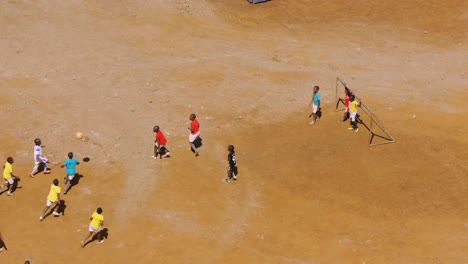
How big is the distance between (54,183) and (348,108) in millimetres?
11341

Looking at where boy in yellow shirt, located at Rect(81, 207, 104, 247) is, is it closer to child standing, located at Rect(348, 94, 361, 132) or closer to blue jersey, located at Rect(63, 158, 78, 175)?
blue jersey, located at Rect(63, 158, 78, 175)

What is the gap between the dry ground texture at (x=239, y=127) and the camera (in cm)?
1872

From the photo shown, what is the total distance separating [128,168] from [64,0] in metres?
16.2

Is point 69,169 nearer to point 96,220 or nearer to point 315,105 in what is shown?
point 96,220

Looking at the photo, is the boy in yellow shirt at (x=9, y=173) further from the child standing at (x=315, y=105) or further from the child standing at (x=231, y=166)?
the child standing at (x=315, y=105)

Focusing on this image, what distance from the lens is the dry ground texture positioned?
61.4 feet

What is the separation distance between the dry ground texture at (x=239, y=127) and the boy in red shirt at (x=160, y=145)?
0.41m

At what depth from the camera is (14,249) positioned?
725 inches

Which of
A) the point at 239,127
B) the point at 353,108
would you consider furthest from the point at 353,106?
the point at 239,127

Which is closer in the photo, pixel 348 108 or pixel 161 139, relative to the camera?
pixel 161 139

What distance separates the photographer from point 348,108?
23.9 meters

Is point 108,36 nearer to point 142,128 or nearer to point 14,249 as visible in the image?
point 142,128

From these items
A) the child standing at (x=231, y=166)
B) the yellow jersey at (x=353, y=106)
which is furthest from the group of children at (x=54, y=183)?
the yellow jersey at (x=353, y=106)

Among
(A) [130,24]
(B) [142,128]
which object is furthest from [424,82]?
(A) [130,24]
